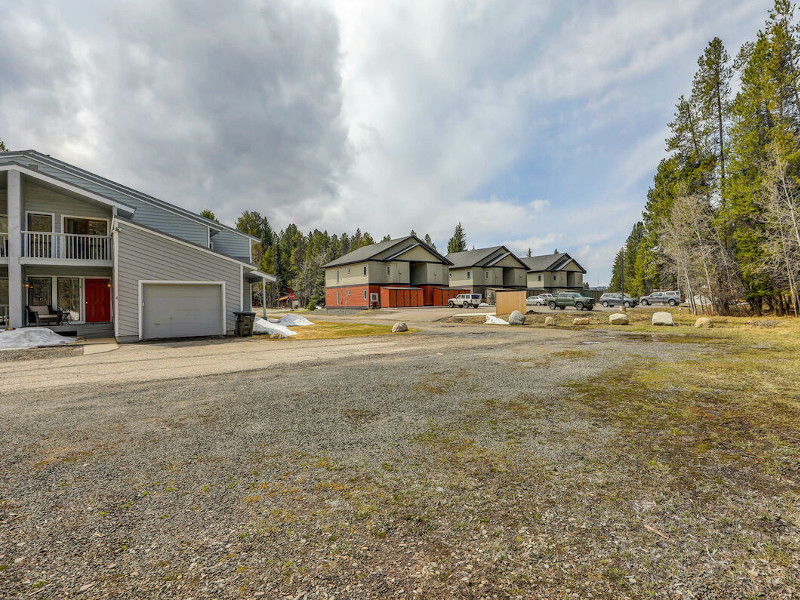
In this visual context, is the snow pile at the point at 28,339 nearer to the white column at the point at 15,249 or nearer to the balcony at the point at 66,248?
the white column at the point at 15,249

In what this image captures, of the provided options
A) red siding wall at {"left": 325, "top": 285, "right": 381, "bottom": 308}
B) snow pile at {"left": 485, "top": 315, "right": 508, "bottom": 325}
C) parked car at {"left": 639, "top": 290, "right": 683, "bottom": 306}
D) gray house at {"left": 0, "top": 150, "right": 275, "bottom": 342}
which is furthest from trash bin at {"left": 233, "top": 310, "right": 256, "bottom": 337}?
parked car at {"left": 639, "top": 290, "right": 683, "bottom": 306}

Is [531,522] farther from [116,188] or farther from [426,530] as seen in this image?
[116,188]

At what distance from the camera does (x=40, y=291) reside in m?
17.0

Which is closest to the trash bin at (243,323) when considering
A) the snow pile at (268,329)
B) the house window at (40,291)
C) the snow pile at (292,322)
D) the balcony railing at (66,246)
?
the snow pile at (268,329)

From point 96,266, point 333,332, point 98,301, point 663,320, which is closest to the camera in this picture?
point 96,266

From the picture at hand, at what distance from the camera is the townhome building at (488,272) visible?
174ft

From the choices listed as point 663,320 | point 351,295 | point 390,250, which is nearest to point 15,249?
point 663,320

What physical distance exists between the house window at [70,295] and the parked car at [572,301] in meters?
37.3

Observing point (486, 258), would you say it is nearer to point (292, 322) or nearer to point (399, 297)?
point (399, 297)

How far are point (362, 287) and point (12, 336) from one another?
33.8 metres

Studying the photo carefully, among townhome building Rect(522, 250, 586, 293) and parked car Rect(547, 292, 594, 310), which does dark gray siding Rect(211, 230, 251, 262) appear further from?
townhome building Rect(522, 250, 586, 293)

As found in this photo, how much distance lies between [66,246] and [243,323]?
8.82 metres

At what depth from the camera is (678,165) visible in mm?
30250

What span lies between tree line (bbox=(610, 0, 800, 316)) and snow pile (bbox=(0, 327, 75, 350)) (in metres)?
34.4
